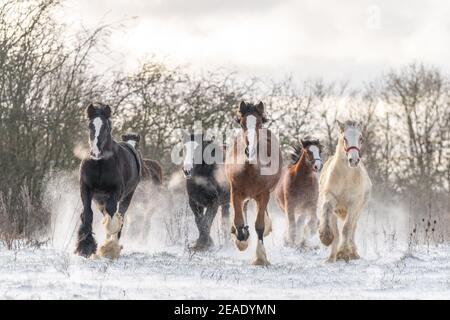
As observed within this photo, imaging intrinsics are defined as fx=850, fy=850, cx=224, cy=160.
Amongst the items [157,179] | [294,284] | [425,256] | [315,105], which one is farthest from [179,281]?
[315,105]

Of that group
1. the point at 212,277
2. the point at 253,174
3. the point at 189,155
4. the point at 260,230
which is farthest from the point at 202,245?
the point at 212,277

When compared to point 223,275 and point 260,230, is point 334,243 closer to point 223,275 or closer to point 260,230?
point 260,230

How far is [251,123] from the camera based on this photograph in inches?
437

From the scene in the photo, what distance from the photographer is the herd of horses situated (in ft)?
37.1

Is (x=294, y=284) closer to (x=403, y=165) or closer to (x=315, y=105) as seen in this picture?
(x=403, y=165)

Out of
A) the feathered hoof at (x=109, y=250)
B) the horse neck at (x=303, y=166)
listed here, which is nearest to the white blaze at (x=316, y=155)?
the horse neck at (x=303, y=166)

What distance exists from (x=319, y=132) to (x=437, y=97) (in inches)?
235

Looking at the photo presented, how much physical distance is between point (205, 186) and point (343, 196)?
266 cm

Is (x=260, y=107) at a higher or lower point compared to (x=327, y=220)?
higher

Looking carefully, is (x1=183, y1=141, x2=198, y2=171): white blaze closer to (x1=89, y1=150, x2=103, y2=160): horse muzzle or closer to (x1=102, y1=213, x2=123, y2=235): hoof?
(x1=102, y1=213, x2=123, y2=235): hoof

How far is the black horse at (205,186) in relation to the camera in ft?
44.7

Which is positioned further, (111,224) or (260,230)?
(260,230)

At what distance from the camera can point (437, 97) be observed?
132 feet

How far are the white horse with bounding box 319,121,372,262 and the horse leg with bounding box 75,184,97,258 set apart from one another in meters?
3.20
